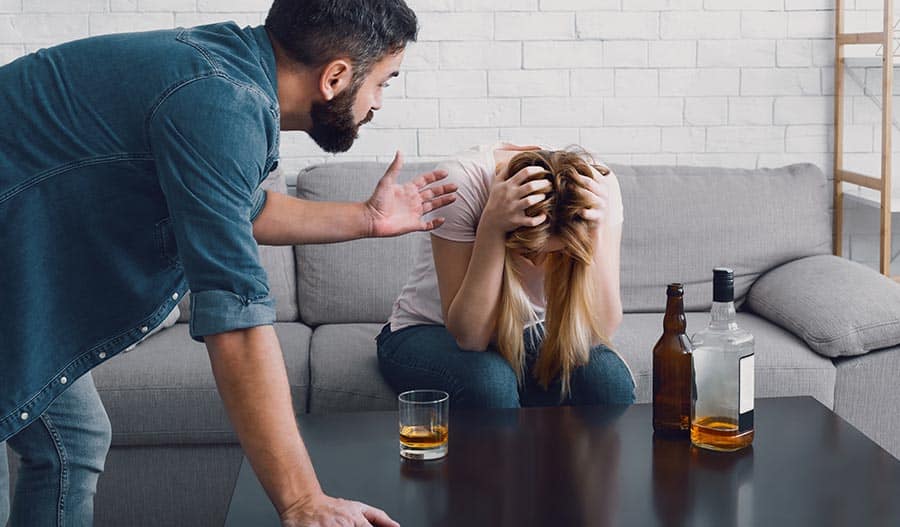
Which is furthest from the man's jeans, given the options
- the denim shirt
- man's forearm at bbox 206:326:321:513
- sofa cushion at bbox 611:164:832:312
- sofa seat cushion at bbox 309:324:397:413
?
sofa cushion at bbox 611:164:832:312

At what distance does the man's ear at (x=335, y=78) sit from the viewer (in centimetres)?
149

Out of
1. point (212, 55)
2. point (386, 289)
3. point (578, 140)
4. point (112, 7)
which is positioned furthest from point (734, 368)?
point (112, 7)

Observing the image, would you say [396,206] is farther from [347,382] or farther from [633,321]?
[633,321]

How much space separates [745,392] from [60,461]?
41.5 inches

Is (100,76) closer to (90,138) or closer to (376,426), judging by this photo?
(90,138)

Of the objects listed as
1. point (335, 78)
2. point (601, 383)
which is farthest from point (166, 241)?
point (601, 383)

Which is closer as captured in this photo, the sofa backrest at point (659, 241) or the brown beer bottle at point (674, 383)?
the brown beer bottle at point (674, 383)

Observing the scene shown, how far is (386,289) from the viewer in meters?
2.90

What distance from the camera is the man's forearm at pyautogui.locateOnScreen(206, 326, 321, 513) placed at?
50.7 inches

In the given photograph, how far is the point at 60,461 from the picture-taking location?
169cm

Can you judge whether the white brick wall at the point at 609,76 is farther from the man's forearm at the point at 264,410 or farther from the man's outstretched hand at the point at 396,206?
the man's forearm at the point at 264,410

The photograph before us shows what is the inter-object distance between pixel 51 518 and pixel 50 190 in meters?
0.60

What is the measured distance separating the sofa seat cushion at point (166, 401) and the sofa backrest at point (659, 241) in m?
0.51

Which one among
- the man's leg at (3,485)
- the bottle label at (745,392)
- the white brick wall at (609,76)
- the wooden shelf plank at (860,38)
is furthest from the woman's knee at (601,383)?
the wooden shelf plank at (860,38)
